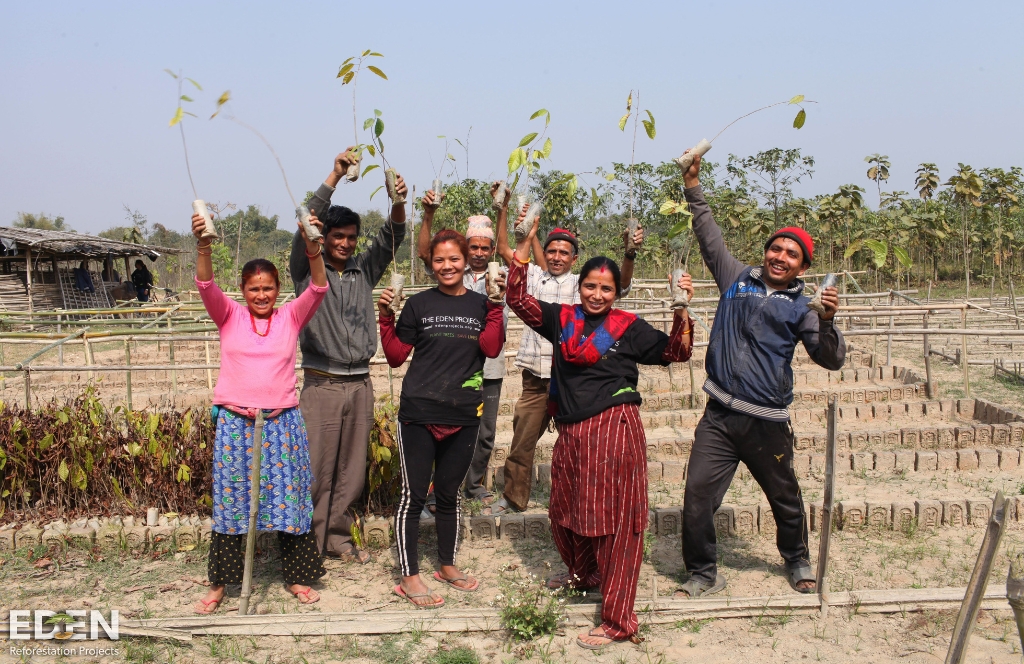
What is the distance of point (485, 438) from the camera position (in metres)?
4.54

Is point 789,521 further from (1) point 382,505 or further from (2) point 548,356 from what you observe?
(1) point 382,505

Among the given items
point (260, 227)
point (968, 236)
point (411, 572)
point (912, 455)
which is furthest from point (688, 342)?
point (260, 227)

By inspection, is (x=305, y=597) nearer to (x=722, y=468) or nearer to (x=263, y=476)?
(x=263, y=476)

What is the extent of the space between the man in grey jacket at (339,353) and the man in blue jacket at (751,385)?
5.06 feet

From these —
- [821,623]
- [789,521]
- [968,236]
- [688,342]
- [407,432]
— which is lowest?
A: [821,623]

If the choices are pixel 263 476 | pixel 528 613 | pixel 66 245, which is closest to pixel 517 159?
pixel 263 476

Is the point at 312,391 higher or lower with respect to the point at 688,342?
lower

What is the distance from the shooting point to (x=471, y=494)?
4719 mm

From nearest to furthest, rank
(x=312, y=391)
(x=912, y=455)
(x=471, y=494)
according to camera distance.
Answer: (x=312, y=391) → (x=471, y=494) → (x=912, y=455)

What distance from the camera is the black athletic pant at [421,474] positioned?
11.3 ft

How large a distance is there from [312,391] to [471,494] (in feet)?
4.54

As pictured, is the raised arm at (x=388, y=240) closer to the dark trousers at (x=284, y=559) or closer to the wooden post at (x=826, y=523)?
the dark trousers at (x=284, y=559)

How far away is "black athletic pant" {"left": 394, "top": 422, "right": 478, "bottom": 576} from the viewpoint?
136 inches

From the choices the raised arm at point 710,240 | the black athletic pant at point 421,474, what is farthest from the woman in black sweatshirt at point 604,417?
the raised arm at point 710,240
